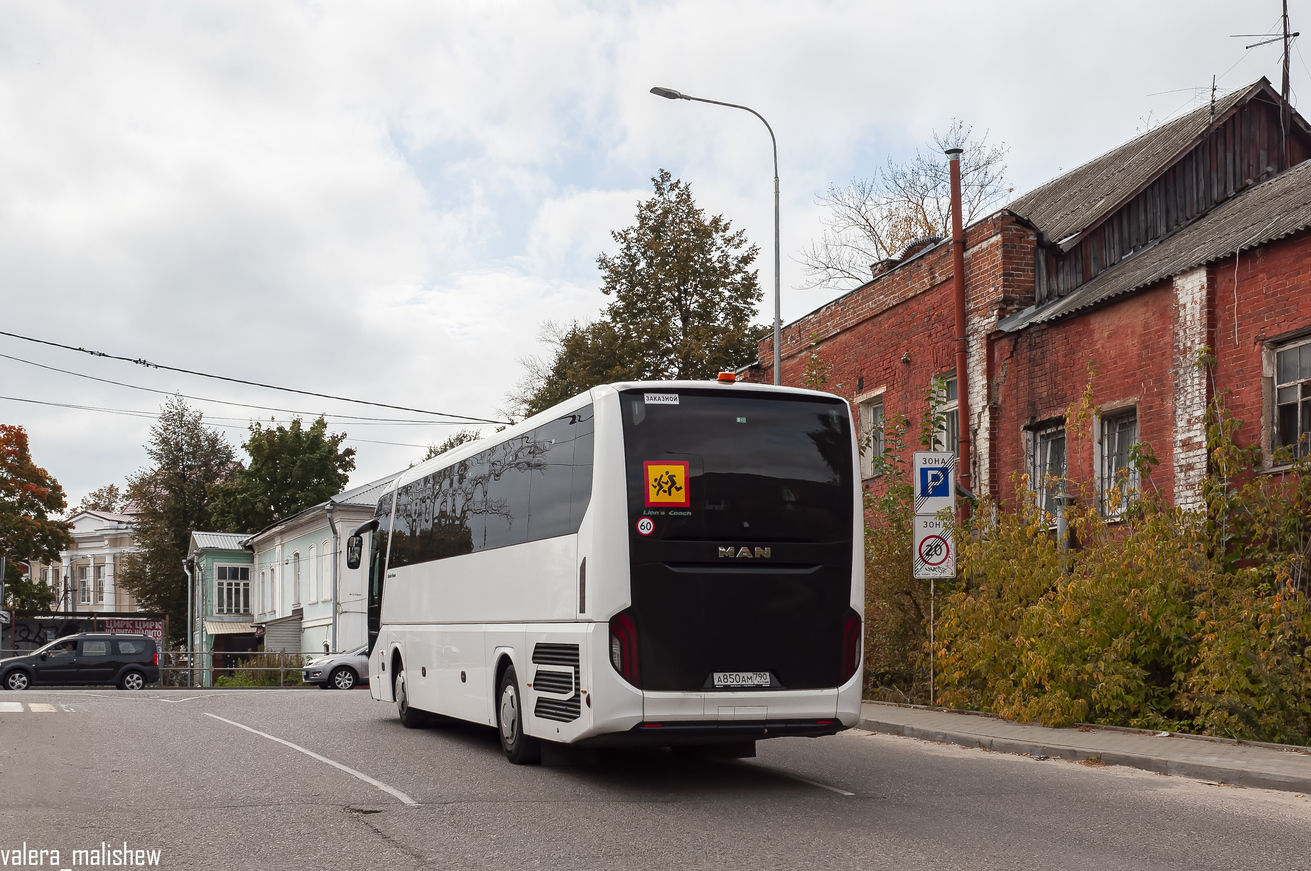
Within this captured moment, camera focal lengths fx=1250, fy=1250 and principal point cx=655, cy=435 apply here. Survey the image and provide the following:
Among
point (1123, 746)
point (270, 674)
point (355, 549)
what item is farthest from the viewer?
point (270, 674)

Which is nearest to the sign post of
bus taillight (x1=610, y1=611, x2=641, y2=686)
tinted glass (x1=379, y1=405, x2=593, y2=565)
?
tinted glass (x1=379, y1=405, x2=593, y2=565)

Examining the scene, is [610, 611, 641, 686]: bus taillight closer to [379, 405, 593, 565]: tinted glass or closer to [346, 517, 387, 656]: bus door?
[379, 405, 593, 565]: tinted glass

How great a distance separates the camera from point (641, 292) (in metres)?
39.7

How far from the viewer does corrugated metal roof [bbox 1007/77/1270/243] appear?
19719 millimetres

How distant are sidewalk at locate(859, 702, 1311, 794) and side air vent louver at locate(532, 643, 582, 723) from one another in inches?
200

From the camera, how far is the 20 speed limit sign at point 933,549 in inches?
642

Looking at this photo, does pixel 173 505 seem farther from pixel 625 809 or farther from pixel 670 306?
pixel 625 809

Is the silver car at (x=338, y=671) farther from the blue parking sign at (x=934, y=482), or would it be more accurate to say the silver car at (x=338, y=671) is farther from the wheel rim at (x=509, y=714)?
the wheel rim at (x=509, y=714)

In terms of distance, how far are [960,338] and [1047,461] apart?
102 inches

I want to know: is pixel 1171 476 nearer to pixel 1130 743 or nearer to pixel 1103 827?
pixel 1130 743

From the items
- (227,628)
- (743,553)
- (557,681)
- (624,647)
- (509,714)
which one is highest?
(743,553)

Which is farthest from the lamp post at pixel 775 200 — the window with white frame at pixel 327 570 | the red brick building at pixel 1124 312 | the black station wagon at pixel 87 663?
the window with white frame at pixel 327 570

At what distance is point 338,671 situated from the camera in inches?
1398

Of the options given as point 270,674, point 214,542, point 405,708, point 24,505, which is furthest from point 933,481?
point 214,542
